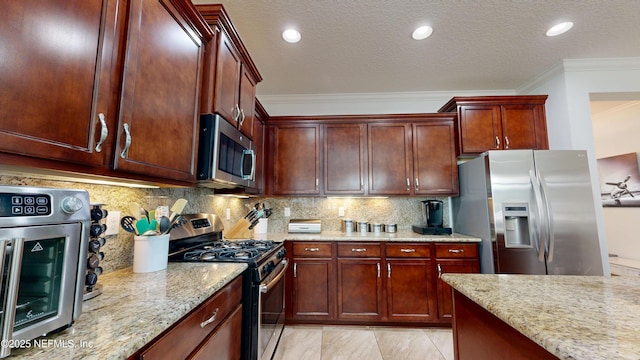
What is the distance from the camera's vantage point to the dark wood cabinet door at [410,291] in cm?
256

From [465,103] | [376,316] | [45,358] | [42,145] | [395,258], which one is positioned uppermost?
[465,103]

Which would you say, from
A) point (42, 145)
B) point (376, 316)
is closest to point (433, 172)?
point (376, 316)

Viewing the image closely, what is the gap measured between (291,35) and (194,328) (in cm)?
229

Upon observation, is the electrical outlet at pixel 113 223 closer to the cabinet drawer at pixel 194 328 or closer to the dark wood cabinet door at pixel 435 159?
the cabinet drawer at pixel 194 328

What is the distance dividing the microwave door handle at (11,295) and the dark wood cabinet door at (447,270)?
2819 mm

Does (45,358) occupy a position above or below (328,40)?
below

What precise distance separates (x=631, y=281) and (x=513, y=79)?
2713mm

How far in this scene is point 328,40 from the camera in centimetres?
234

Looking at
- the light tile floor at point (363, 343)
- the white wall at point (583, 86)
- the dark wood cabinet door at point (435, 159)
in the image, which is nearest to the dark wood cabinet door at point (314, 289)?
the light tile floor at point (363, 343)

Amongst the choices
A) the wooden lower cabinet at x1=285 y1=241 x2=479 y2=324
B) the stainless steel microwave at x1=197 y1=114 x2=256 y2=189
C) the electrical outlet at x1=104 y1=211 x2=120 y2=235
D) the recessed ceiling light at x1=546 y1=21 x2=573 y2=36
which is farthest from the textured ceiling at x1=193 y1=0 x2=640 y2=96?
the wooden lower cabinet at x1=285 y1=241 x2=479 y2=324

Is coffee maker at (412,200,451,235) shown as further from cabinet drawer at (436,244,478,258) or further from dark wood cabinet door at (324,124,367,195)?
dark wood cabinet door at (324,124,367,195)

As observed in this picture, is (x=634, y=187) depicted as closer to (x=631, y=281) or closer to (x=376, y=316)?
(x=631, y=281)

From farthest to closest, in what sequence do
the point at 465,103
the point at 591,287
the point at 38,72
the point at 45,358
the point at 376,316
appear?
1. the point at 465,103
2. the point at 376,316
3. the point at 591,287
4. the point at 38,72
5. the point at 45,358

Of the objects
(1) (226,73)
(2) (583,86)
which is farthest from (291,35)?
(2) (583,86)
